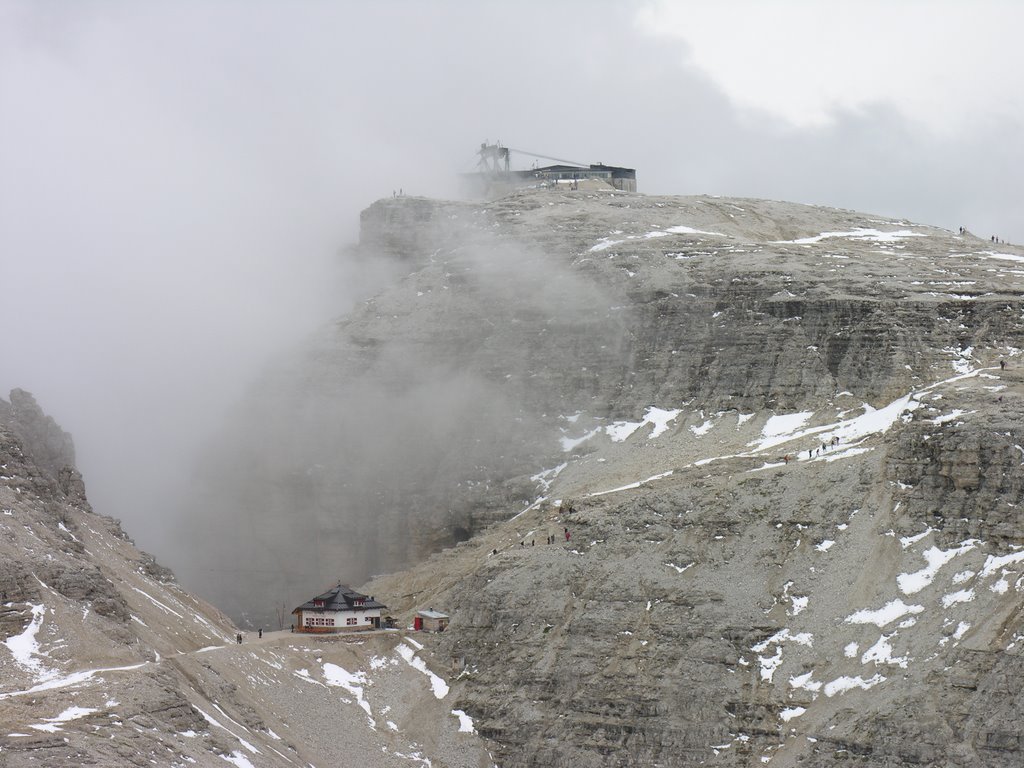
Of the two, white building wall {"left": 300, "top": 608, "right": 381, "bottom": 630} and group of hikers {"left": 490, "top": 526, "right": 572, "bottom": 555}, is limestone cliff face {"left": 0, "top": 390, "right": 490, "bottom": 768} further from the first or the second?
group of hikers {"left": 490, "top": 526, "right": 572, "bottom": 555}

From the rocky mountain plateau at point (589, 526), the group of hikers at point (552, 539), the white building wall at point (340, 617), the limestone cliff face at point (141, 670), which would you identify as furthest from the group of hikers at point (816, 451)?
the white building wall at point (340, 617)

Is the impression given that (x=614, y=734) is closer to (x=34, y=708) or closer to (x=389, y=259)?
(x=34, y=708)

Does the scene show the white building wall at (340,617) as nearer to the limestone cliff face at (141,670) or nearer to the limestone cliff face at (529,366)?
the limestone cliff face at (141,670)

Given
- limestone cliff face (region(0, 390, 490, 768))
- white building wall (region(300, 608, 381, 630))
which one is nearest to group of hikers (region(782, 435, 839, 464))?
limestone cliff face (region(0, 390, 490, 768))

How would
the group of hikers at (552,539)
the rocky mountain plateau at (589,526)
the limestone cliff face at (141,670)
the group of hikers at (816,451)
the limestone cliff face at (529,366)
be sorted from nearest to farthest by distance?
the limestone cliff face at (141,670) < the rocky mountain plateau at (589,526) < the group of hikers at (552,539) < the group of hikers at (816,451) < the limestone cliff face at (529,366)

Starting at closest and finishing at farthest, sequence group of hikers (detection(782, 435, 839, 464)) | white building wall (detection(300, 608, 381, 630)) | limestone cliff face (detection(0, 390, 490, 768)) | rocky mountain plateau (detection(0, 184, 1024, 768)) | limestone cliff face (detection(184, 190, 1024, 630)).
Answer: limestone cliff face (detection(0, 390, 490, 768)), rocky mountain plateau (detection(0, 184, 1024, 768)), group of hikers (detection(782, 435, 839, 464)), white building wall (detection(300, 608, 381, 630)), limestone cliff face (detection(184, 190, 1024, 630))

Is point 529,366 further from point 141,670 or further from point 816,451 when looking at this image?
point 141,670

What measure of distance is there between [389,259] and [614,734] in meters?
69.0

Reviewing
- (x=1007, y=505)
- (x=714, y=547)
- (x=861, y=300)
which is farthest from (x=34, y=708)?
(x=861, y=300)

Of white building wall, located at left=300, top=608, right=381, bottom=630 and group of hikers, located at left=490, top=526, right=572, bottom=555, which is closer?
group of hikers, located at left=490, top=526, right=572, bottom=555

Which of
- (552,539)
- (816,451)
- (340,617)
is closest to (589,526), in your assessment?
(552,539)

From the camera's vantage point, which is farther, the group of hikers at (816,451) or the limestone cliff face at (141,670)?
the group of hikers at (816,451)

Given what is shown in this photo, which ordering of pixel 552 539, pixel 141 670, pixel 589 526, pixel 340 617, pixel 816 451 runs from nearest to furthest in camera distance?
pixel 141 670, pixel 589 526, pixel 552 539, pixel 816 451, pixel 340 617

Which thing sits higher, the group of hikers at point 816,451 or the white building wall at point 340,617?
the group of hikers at point 816,451
